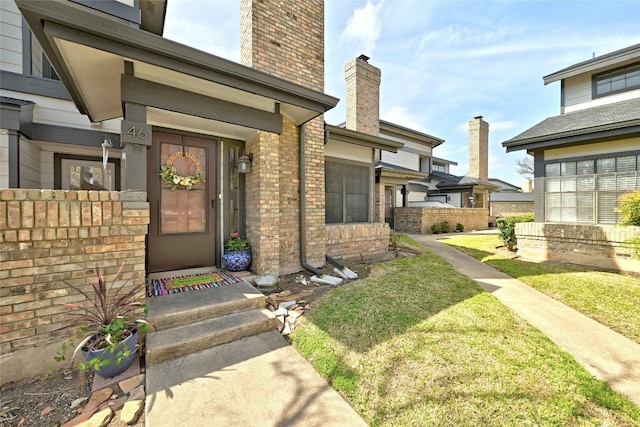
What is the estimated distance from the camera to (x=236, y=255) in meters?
4.46

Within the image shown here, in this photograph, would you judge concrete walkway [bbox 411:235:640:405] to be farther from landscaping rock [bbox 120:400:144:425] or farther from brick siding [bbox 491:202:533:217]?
brick siding [bbox 491:202:533:217]

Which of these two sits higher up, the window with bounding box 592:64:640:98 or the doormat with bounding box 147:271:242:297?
the window with bounding box 592:64:640:98

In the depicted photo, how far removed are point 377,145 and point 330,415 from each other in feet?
20.3

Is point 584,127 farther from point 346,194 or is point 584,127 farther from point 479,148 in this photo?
point 479,148

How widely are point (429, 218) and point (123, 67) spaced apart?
13.4 metres

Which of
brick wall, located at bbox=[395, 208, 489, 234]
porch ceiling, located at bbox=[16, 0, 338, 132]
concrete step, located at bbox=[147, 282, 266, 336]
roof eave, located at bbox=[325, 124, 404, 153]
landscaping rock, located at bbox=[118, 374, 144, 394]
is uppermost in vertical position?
roof eave, located at bbox=[325, 124, 404, 153]

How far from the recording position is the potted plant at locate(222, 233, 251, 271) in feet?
14.5

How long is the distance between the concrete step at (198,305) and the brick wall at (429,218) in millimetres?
11518

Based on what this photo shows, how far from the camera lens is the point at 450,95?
1362 centimetres

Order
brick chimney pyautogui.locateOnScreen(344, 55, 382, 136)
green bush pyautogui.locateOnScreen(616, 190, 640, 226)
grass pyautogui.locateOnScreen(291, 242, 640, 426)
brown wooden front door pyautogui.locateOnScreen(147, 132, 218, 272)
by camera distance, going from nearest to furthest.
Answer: grass pyautogui.locateOnScreen(291, 242, 640, 426), brown wooden front door pyautogui.locateOnScreen(147, 132, 218, 272), green bush pyautogui.locateOnScreen(616, 190, 640, 226), brick chimney pyautogui.locateOnScreen(344, 55, 382, 136)

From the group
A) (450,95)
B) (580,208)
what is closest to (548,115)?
(580,208)

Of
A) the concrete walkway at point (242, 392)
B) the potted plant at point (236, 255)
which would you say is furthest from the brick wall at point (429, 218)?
the concrete walkway at point (242, 392)

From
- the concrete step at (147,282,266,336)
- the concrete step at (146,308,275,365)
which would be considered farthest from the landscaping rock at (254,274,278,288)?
the concrete step at (146,308,275,365)

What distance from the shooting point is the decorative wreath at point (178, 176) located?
4113 mm
